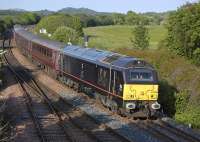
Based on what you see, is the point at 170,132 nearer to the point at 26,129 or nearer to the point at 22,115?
the point at 26,129

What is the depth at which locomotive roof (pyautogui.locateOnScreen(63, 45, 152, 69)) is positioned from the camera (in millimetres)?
24078

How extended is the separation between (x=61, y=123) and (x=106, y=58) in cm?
564

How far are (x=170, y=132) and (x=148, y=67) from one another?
4.26m

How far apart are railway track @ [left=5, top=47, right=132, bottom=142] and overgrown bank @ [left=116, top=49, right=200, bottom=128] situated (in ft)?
14.5

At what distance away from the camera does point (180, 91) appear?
2733 cm

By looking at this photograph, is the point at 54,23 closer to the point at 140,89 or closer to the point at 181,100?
the point at 181,100

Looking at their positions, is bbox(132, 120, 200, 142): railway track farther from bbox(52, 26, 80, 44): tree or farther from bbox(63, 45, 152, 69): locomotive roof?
bbox(52, 26, 80, 44): tree

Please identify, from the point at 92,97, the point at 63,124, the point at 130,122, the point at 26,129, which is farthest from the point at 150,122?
the point at 92,97

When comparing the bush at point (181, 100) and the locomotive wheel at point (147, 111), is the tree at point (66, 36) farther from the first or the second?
the locomotive wheel at point (147, 111)

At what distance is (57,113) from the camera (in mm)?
24922

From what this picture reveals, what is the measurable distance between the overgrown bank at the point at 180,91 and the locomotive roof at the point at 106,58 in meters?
3.14

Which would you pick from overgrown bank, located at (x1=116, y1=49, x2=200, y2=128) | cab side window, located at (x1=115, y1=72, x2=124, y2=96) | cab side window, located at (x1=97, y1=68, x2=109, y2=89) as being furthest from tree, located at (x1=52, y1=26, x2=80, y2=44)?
cab side window, located at (x1=115, y1=72, x2=124, y2=96)

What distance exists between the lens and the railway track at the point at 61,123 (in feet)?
63.9

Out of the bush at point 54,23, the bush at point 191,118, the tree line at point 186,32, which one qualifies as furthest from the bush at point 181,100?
the bush at point 54,23
